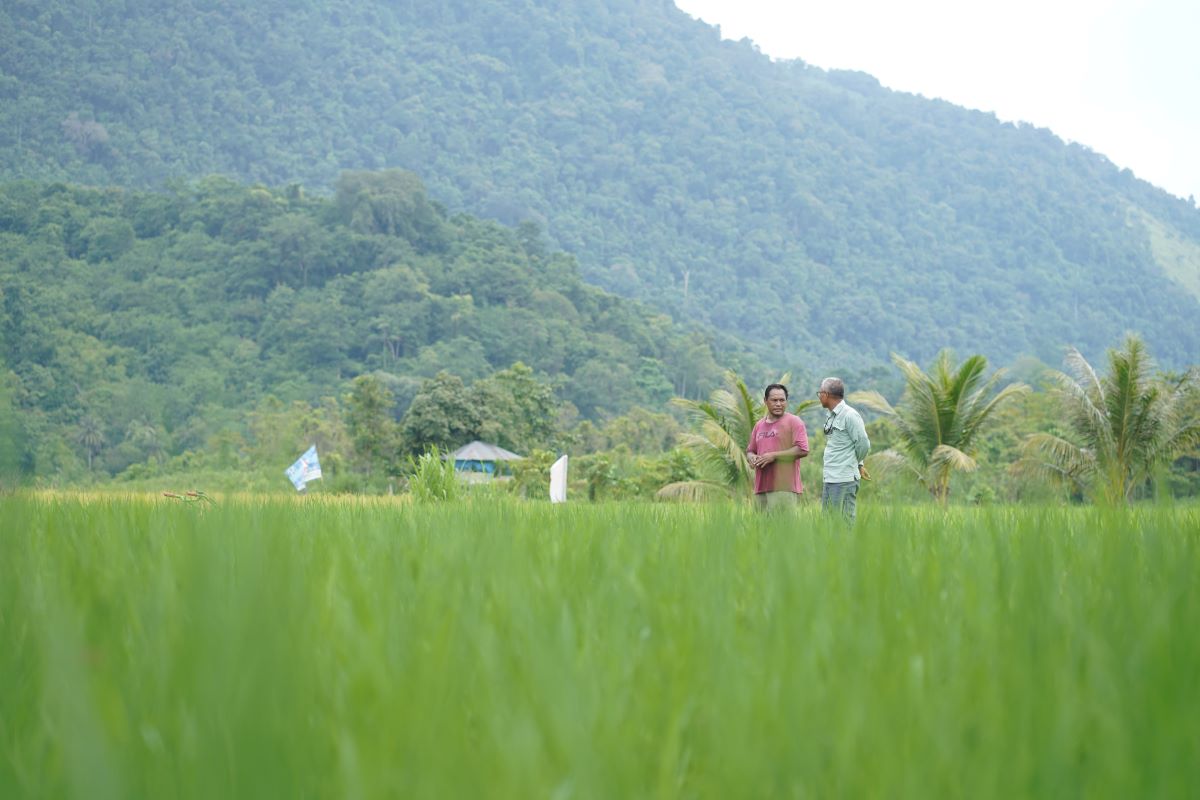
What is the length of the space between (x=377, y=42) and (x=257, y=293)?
105882 millimetres

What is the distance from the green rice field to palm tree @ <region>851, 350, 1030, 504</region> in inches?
807

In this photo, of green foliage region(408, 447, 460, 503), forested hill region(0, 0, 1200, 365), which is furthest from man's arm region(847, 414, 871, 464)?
forested hill region(0, 0, 1200, 365)

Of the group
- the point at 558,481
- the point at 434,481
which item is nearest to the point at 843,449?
the point at 434,481

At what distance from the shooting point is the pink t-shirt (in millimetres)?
6285

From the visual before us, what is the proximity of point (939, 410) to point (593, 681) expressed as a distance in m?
22.4

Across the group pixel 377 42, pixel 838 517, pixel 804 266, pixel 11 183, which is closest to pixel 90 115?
pixel 11 183

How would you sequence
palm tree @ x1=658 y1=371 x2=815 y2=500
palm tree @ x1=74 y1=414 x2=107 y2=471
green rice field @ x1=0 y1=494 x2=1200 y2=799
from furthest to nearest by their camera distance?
palm tree @ x1=74 y1=414 x2=107 y2=471 < palm tree @ x1=658 y1=371 x2=815 y2=500 < green rice field @ x1=0 y1=494 x2=1200 y2=799

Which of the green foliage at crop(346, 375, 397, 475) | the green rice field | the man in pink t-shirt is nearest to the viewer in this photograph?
the green rice field

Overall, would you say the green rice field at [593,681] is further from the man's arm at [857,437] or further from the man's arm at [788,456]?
the man's arm at [857,437]

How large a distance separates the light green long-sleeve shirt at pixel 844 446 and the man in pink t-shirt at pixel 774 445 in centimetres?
15

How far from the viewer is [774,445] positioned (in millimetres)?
6535

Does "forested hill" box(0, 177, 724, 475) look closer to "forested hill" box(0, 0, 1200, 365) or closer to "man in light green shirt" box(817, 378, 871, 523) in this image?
"forested hill" box(0, 0, 1200, 365)

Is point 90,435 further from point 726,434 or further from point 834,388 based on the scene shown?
point 834,388

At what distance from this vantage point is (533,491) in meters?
33.6
